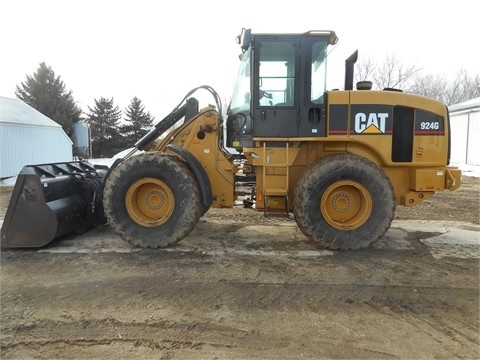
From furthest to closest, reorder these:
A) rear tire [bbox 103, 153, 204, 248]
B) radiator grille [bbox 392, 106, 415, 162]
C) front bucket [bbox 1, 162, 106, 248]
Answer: radiator grille [bbox 392, 106, 415, 162], rear tire [bbox 103, 153, 204, 248], front bucket [bbox 1, 162, 106, 248]

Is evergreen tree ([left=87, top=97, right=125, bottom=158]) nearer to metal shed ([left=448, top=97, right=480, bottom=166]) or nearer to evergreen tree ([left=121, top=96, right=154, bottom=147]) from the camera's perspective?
evergreen tree ([left=121, top=96, right=154, bottom=147])

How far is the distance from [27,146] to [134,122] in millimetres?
17580

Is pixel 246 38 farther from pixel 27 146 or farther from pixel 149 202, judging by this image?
pixel 27 146

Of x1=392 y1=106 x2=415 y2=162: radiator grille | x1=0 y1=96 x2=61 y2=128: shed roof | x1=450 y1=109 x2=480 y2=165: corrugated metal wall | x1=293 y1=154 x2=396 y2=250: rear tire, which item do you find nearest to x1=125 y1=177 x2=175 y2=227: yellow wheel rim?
x1=293 y1=154 x2=396 y2=250: rear tire

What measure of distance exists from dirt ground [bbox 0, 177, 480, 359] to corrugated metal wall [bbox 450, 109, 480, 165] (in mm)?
19298

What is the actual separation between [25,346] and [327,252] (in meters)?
3.75

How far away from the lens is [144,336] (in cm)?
314

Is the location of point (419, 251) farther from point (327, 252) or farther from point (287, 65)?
point (287, 65)

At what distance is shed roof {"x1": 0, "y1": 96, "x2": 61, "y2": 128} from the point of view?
18531mm

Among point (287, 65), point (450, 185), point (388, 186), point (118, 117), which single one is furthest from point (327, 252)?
point (118, 117)

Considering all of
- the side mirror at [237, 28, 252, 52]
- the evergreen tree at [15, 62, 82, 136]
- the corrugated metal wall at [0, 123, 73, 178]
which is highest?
the evergreen tree at [15, 62, 82, 136]

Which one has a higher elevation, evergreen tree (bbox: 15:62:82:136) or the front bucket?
evergreen tree (bbox: 15:62:82:136)

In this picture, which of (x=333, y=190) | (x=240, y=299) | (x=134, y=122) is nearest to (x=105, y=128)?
(x=134, y=122)

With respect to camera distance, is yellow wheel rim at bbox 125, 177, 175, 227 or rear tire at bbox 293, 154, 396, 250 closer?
rear tire at bbox 293, 154, 396, 250
